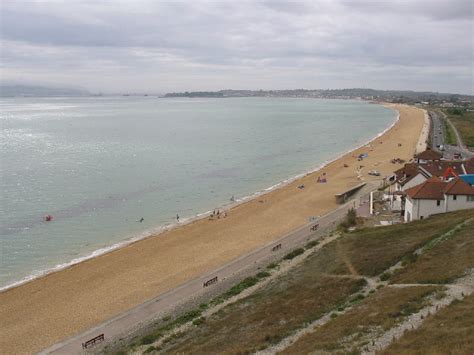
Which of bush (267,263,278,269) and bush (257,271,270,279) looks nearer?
bush (257,271,270,279)

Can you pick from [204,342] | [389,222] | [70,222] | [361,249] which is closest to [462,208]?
[389,222]

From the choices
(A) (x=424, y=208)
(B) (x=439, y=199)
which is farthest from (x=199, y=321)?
(B) (x=439, y=199)

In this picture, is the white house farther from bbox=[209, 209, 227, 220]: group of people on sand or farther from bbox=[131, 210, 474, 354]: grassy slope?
bbox=[209, 209, 227, 220]: group of people on sand

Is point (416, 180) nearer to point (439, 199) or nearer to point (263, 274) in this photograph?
point (439, 199)

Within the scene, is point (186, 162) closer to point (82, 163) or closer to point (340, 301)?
point (82, 163)

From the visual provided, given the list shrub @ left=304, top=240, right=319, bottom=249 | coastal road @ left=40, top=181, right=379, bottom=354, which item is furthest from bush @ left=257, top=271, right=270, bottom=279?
shrub @ left=304, top=240, right=319, bottom=249

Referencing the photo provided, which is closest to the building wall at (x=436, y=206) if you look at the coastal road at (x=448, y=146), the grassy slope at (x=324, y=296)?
the grassy slope at (x=324, y=296)

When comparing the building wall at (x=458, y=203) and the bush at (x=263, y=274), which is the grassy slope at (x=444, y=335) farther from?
the building wall at (x=458, y=203)
